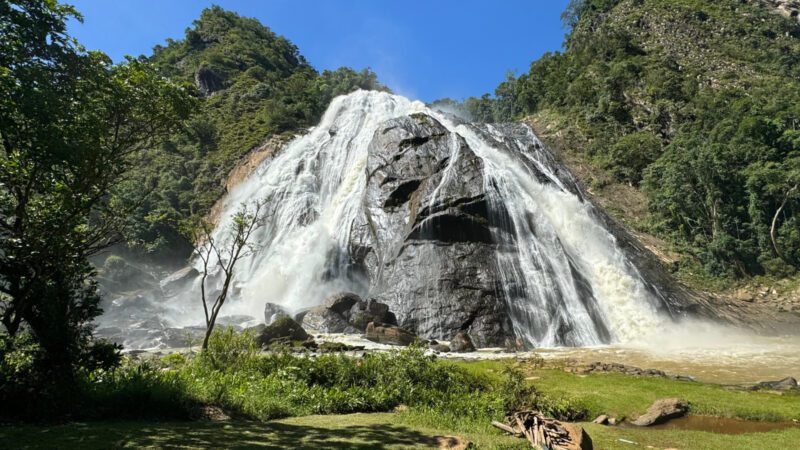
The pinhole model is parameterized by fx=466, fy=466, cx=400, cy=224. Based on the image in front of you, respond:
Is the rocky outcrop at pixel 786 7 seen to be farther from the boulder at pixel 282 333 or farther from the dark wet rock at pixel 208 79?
the boulder at pixel 282 333

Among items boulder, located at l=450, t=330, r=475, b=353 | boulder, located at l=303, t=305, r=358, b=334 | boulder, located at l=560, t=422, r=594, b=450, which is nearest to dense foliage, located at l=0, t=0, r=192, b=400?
boulder, located at l=560, t=422, r=594, b=450

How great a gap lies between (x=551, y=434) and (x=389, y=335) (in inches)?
605

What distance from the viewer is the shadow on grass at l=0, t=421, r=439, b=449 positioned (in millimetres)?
5641

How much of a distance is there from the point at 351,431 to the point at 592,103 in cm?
5945

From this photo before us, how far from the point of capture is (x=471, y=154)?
3169cm

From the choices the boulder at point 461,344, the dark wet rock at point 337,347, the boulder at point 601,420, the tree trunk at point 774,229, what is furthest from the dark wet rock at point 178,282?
the tree trunk at point 774,229

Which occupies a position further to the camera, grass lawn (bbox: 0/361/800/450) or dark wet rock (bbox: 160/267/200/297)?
dark wet rock (bbox: 160/267/200/297)

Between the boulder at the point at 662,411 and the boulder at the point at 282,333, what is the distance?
559 inches

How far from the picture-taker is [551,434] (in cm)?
664

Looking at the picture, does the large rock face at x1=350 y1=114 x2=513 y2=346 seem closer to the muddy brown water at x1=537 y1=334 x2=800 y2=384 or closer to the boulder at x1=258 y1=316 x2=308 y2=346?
the muddy brown water at x1=537 y1=334 x2=800 y2=384

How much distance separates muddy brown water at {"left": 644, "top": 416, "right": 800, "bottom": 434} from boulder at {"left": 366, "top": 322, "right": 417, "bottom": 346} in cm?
1299

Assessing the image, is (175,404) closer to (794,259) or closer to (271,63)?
(794,259)

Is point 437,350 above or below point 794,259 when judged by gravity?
below

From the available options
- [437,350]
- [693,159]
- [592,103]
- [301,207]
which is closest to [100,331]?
[301,207]
